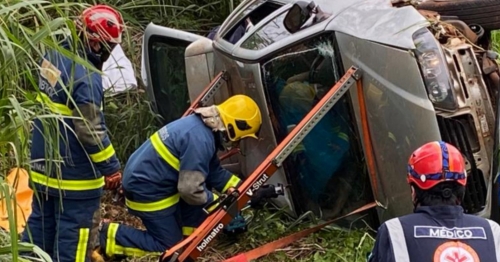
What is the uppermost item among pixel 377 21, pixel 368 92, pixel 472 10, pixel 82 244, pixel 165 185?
pixel 377 21

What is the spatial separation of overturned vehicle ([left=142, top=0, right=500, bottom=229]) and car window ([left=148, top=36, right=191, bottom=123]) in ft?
3.40

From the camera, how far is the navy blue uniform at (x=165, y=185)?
502 centimetres

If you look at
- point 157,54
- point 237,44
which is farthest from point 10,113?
point 157,54

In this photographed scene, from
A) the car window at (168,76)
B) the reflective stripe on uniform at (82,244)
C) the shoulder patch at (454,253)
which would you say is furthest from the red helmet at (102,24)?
the shoulder patch at (454,253)

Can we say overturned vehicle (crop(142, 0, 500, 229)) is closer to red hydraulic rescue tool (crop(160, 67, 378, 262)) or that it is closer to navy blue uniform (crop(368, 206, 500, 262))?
red hydraulic rescue tool (crop(160, 67, 378, 262))

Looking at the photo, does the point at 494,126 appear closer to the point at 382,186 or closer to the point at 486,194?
the point at 486,194

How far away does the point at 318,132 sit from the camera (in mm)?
4926

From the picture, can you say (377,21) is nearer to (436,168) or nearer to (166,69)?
(436,168)

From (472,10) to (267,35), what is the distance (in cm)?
126

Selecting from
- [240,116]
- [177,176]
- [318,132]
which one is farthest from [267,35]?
[177,176]

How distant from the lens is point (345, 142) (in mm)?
4805

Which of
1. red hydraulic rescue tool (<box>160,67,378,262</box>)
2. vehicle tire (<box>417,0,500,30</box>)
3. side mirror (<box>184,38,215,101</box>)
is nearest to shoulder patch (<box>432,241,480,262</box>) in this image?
red hydraulic rescue tool (<box>160,67,378,262</box>)

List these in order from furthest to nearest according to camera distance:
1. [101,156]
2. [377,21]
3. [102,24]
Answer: [101,156] → [102,24] → [377,21]

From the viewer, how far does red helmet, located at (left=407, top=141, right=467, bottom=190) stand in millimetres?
3145
